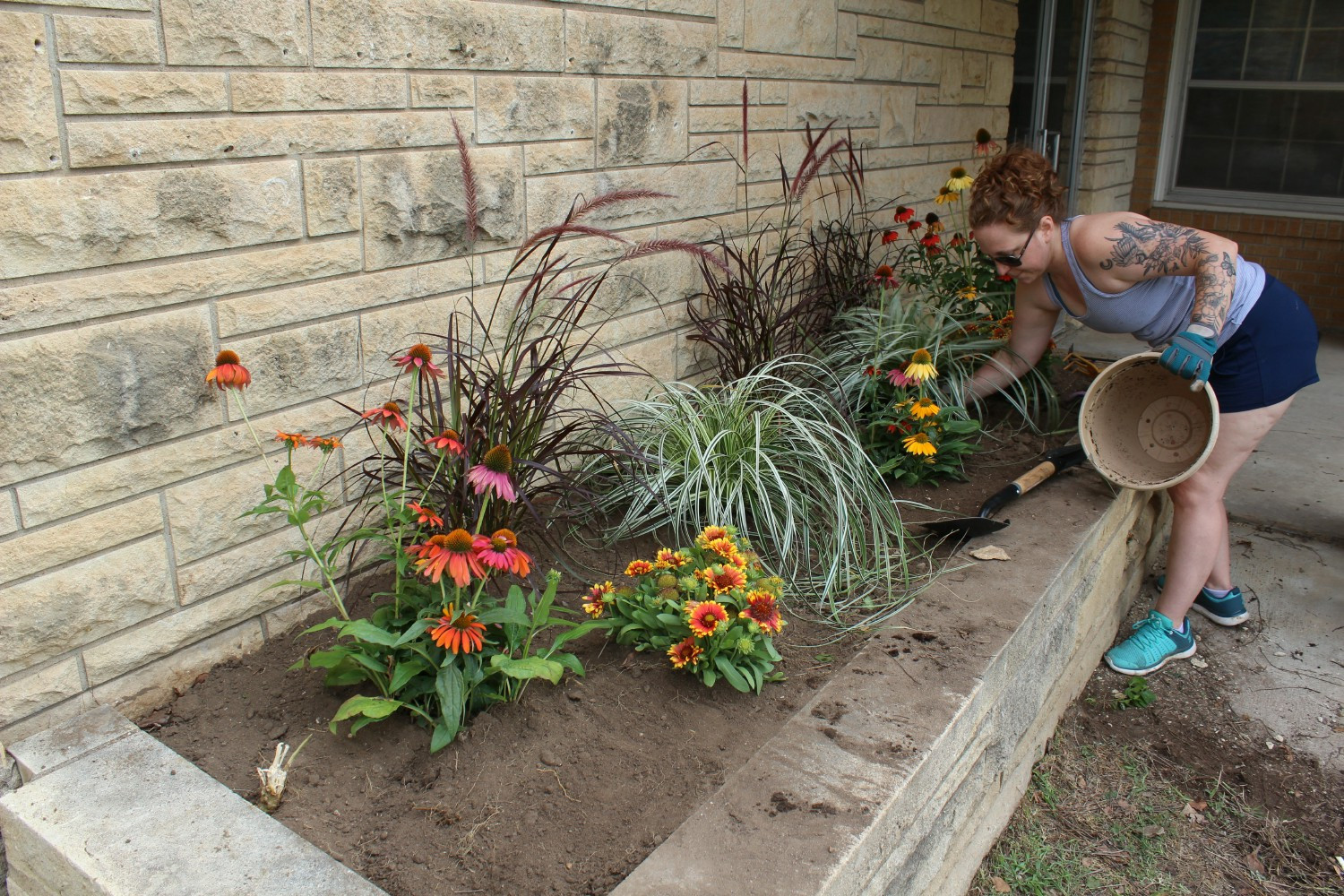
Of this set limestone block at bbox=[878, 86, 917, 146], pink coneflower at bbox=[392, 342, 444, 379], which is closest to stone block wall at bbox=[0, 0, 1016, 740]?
pink coneflower at bbox=[392, 342, 444, 379]

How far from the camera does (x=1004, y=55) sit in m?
5.96

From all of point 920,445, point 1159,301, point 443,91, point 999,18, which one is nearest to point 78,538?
point 443,91

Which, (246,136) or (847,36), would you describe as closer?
(246,136)

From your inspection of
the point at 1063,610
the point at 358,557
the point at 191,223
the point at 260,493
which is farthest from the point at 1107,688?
the point at 191,223

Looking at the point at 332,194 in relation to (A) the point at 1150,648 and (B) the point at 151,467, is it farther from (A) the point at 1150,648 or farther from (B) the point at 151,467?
(A) the point at 1150,648

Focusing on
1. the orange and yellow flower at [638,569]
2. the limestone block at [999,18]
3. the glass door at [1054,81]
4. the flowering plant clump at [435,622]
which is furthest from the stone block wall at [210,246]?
the glass door at [1054,81]

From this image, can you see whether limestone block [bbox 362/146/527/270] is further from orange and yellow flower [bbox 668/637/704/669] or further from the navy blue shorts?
the navy blue shorts

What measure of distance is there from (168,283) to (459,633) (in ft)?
3.15

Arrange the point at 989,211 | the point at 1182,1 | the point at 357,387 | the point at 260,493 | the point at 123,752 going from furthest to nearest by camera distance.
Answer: the point at 1182,1
the point at 989,211
the point at 357,387
the point at 260,493
the point at 123,752

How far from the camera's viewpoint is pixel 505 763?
2027 mm

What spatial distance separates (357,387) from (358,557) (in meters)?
0.44

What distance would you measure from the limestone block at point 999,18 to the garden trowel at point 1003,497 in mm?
3087

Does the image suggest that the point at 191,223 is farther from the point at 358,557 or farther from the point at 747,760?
the point at 747,760

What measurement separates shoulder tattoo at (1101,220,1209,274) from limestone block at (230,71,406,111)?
6.85 feet
